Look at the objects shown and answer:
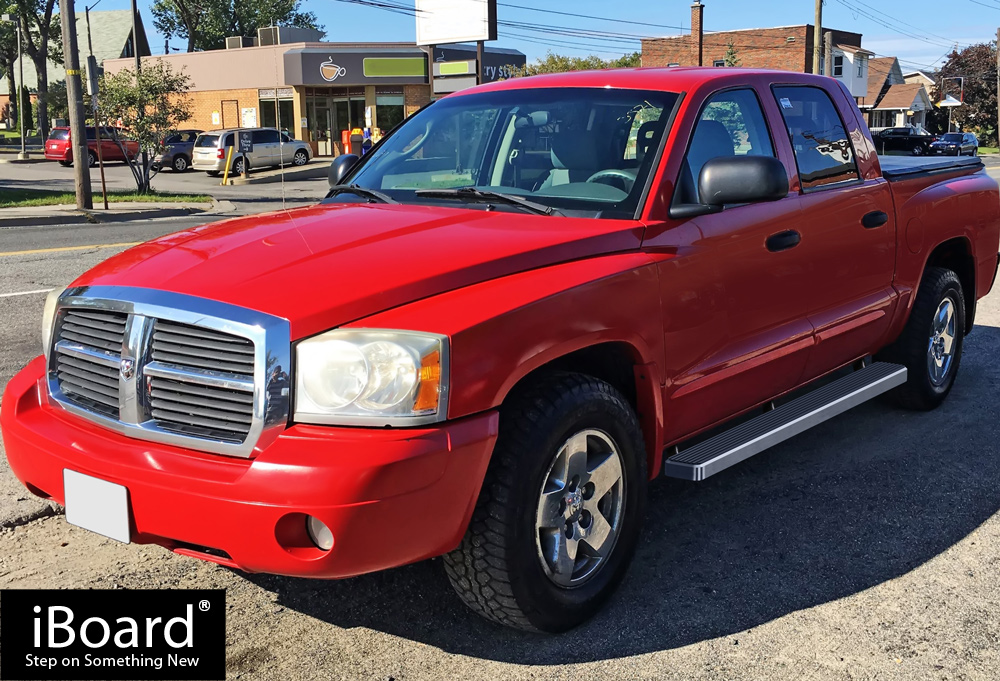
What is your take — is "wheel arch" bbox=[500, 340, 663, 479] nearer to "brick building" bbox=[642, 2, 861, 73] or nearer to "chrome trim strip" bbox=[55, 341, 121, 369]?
"chrome trim strip" bbox=[55, 341, 121, 369]

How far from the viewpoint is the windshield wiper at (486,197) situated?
380 cm

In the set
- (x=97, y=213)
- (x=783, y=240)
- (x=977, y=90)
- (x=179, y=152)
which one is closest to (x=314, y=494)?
(x=783, y=240)

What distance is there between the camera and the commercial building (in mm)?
48469

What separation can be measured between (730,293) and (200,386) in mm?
2057

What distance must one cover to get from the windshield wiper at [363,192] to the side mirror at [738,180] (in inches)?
50.5

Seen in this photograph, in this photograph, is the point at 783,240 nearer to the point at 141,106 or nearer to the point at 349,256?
the point at 349,256

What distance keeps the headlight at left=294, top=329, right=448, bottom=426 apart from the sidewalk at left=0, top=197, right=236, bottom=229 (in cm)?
1717

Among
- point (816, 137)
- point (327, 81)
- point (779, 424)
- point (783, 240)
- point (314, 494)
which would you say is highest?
point (327, 81)

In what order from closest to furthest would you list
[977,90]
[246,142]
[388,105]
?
1. [246,142]
2. [388,105]
3. [977,90]

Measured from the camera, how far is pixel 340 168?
5094 millimetres

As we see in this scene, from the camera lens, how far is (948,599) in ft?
11.7

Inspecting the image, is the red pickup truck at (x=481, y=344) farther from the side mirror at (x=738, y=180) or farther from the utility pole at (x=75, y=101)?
the utility pole at (x=75, y=101)

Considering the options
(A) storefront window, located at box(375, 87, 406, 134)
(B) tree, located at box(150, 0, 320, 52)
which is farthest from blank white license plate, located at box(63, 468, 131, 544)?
(B) tree, located at box(150, 0, 320, 52)
